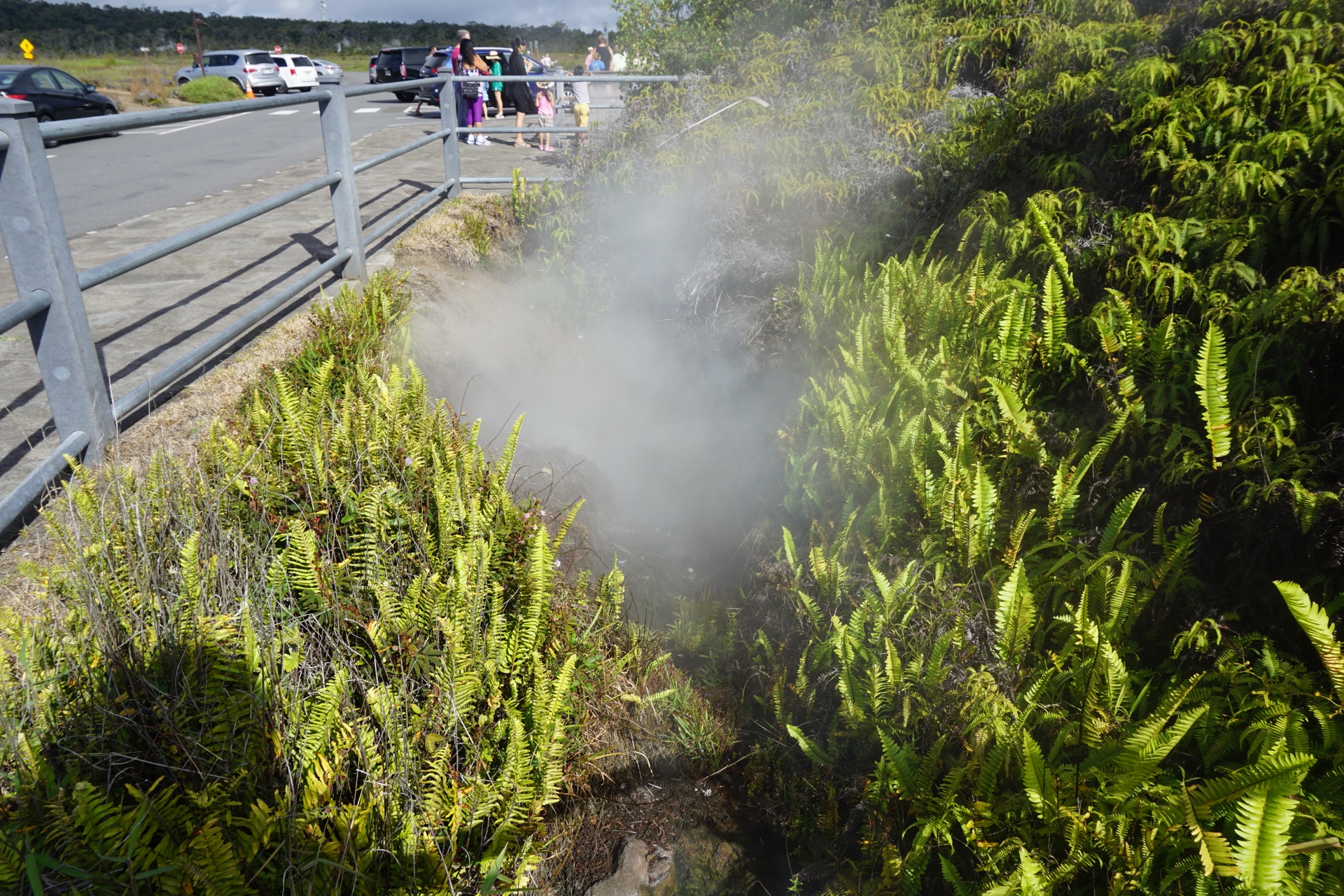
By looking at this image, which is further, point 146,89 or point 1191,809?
point 146,89

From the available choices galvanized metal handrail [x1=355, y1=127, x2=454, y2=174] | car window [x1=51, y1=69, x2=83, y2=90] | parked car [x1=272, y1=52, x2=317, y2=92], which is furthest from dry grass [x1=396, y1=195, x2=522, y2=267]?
parked car [x1=272, y1=52, x2=317, y2=92]

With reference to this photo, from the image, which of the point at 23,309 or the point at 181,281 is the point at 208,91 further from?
the point at 23,309

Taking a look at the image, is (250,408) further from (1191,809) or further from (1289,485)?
(1289,485)

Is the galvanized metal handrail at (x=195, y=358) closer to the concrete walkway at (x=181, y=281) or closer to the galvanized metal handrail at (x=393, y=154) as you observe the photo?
the concrete walkway at (x=181, y=281)

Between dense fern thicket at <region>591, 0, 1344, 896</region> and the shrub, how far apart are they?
104ft

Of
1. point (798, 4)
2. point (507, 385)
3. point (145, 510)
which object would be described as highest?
point (798, 4)

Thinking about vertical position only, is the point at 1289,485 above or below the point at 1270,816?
above

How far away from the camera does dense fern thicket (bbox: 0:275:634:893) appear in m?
1.77

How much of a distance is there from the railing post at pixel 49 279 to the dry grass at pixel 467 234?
3.44m

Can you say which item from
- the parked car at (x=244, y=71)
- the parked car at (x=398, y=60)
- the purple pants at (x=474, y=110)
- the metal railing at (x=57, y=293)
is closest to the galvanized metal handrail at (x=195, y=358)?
the metal railing at (x=57, y=293)

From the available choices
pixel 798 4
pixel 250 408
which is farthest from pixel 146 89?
pixel 250 408

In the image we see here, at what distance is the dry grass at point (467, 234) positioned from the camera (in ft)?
20.7

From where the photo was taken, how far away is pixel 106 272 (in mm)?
2992

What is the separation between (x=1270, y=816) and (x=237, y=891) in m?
2.22
